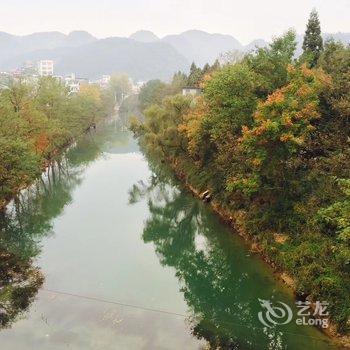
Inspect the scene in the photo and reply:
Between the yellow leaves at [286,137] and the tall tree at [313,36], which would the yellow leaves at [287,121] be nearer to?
the yellow leaves at [286,137]

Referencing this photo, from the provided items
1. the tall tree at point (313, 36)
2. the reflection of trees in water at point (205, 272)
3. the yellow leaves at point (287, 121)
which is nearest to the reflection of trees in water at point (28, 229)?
the reflection of trees in water at point (205, 272)

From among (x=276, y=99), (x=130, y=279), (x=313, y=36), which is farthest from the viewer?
(x=313, y=36)

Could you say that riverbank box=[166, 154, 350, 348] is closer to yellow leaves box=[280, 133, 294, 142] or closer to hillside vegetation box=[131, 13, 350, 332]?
hillside vegetation box=[131, 13, 350, 332]

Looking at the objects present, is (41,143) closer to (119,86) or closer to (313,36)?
(313,36)

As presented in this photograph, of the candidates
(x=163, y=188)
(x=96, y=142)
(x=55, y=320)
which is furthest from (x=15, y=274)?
(x=96, y=142)

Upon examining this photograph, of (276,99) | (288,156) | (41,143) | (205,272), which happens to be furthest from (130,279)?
(41,143)

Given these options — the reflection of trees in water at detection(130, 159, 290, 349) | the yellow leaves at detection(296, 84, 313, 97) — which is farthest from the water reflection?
the yellow leaves at detection(296, 84, 313, 97)

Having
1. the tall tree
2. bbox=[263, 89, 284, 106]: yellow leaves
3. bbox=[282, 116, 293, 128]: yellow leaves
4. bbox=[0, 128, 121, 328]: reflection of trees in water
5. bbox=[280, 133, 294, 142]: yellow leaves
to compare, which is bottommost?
bbox=[0, 128, 121, 328]: reflection of trees in water
